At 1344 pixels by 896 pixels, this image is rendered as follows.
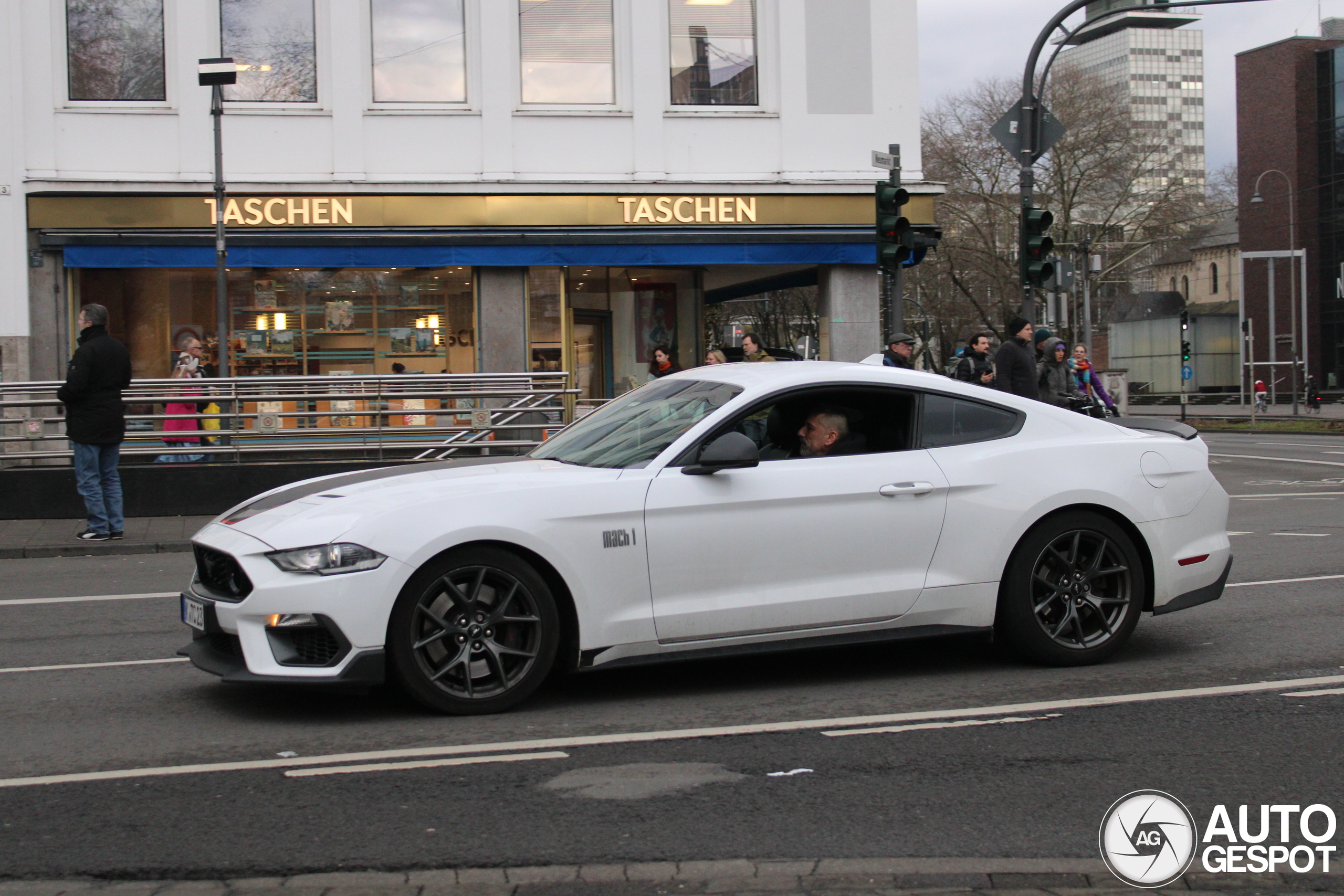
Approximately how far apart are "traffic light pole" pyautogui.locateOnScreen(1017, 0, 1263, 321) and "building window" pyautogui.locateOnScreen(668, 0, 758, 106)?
598cm

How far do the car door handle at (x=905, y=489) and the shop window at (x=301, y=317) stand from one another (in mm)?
15038

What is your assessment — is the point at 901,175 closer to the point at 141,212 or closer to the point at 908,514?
the point at 141,212

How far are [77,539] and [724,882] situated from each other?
10.4 m

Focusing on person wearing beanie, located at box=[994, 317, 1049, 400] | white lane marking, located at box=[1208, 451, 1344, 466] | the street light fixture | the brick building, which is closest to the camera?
person wearing beanie, located at box=[994, 317, 1049, 400]

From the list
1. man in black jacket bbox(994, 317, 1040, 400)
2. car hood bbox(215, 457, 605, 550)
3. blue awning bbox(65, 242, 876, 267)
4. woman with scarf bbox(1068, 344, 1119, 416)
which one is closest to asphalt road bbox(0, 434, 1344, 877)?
car hood bbox(215, 457, 605, 550)

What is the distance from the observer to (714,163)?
21.1 meters

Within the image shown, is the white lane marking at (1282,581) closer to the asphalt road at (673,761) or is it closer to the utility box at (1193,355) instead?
the asphalt road at (673,761)

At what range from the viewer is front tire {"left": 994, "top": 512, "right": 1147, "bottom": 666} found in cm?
621

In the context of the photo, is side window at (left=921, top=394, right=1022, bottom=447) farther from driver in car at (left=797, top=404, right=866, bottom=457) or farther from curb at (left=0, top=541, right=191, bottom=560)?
curb at (left=0, top=541, right=191, bottom=560)

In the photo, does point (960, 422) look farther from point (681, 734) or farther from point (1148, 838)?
point (1148, 838)

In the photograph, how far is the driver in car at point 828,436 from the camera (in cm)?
613

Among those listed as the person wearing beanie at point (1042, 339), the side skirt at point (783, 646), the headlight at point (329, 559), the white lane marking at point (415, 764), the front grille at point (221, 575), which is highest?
the person wearing beanie at point (1042, 339)

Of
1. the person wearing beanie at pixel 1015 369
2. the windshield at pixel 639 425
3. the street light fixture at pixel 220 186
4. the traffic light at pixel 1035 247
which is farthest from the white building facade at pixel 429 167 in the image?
the windshield at pixel 639 425

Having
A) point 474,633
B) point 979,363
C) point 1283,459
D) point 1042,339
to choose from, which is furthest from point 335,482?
point 1283,459
